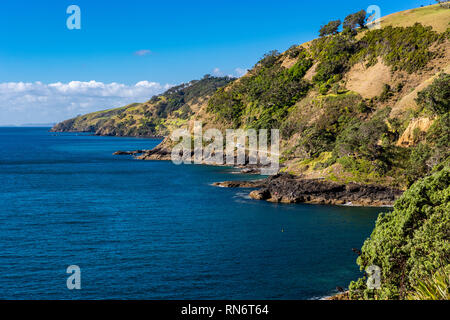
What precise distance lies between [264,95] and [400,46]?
5000cm

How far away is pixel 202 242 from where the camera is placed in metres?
51.5

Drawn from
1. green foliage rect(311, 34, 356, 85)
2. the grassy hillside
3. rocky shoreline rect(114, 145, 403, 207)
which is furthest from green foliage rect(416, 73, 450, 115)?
green foliage rect(311, 34, 356, 85)

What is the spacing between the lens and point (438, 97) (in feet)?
269

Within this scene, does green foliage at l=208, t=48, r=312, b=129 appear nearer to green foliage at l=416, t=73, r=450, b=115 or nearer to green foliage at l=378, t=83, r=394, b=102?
green foliage at l=378, t=83, r=394, b=102

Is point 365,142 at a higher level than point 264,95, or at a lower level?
lower

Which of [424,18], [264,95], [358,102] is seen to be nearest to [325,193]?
[358,102]

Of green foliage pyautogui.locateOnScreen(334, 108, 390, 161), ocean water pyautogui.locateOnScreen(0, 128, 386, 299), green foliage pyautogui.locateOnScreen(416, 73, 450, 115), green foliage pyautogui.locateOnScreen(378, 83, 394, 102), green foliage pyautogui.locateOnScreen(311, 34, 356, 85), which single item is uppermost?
green foliage pyautogui.locateOnScreen(311, 34, 356, 85)

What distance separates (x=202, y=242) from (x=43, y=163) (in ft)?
369

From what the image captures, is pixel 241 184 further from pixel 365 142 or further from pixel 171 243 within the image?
pixel 171 243

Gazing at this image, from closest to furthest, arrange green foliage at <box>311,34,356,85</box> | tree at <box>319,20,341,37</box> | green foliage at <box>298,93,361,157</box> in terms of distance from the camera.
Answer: green foliage at <box>298,93,361,157</box>
green foliage at <box>311,34,356,85</box>
tree at <box>319,20,341,37</box>

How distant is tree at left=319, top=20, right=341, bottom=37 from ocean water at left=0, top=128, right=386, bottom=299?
103 m

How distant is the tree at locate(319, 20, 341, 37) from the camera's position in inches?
6388

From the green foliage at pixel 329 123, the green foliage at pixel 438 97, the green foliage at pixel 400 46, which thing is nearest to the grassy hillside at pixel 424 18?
the green foliage at pixel 400 46
